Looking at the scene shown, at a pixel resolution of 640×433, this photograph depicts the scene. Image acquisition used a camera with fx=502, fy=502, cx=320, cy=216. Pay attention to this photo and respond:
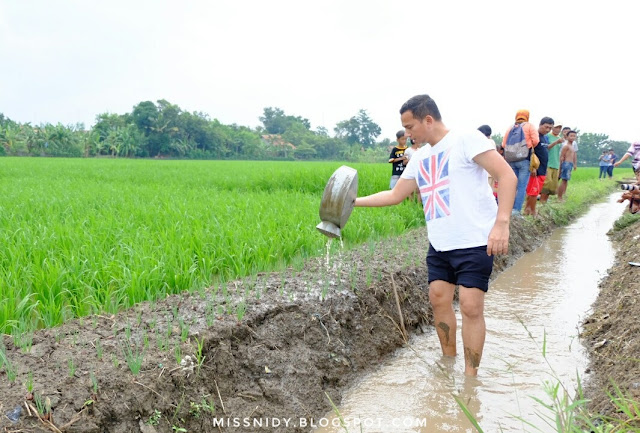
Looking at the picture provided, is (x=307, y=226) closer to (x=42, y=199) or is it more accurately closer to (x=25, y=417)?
(x=25, y=417)

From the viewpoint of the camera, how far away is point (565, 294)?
4.45 metres

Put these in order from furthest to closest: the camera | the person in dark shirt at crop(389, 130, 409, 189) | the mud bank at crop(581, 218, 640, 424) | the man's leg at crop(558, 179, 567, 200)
Answer: the man's leg at crop(558, 179, 567, 200)
the person in dark shirt at crop(389, 130, 409, 189)
the camera
the mud bank at crop(581, 218, 640, 424)

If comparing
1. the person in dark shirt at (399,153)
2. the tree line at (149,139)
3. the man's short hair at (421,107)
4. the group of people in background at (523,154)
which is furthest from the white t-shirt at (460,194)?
the tree line at (149,139)

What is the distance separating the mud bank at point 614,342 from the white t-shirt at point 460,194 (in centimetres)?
83

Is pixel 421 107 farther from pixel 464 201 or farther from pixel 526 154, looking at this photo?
pixel 526 154

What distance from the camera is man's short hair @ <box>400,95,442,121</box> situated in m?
2.42

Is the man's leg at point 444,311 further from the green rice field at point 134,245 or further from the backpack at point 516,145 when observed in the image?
the backpack at point 516,145

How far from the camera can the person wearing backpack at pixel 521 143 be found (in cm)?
619

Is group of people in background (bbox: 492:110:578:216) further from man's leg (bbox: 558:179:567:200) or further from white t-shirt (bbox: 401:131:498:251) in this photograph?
white t-shirt (bbox: 401:131:498:251)

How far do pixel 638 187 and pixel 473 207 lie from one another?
174 centimetres

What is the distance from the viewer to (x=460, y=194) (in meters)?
2.38

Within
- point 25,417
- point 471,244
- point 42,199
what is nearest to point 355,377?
point 471,244

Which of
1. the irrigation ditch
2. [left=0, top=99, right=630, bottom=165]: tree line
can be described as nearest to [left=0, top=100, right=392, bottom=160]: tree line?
[left=0, top=99, right=630, bottom=165]: tree line

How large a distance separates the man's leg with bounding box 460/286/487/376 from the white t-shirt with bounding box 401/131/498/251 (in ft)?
0.81
